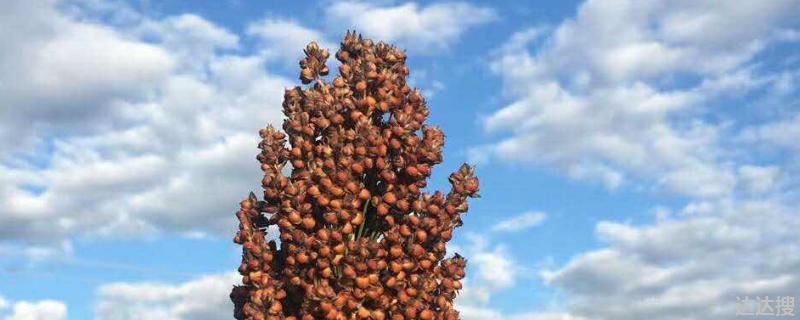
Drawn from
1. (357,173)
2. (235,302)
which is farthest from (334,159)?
(235,302)

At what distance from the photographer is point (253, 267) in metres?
16.6

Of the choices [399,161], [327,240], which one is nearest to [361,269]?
[327,240]

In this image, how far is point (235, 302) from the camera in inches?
690

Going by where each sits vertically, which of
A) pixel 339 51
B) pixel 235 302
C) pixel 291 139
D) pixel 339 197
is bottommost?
pixel 235 302

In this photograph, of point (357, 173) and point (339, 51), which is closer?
point (357, 173)

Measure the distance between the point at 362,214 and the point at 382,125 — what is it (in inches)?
58.6

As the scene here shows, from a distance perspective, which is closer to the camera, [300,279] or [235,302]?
[300,279]

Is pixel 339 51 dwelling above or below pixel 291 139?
above

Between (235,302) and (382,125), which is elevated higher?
(382,125)

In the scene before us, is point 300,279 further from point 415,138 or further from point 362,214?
point 415,138

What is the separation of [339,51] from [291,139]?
1.82m

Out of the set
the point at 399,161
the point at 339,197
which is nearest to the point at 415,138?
the point at 399,161

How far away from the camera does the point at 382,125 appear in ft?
56.3

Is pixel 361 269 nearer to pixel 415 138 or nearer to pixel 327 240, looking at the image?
pixel 327 240
